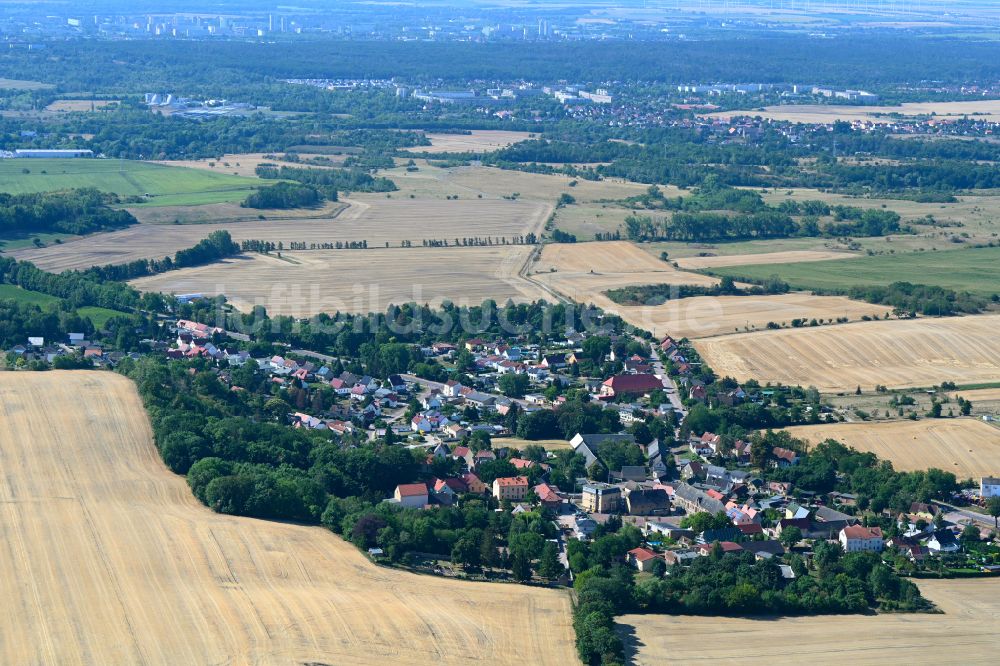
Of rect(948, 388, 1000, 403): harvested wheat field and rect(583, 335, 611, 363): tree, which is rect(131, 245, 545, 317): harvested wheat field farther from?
rect(948, 388, 1000, 403): harvested wheat field

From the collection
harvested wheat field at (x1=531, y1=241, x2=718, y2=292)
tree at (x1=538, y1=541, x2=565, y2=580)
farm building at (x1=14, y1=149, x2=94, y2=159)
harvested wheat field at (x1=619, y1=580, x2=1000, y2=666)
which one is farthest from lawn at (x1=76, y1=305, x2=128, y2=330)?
farm building at (x1=14, y1=149, x2=94, y2=159)

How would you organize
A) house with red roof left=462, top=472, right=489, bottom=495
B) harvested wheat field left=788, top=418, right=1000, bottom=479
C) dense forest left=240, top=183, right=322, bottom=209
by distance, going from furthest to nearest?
1. dense forest left=240, top=183, right=322, bottom=209
2. harvested wheat field left=788, top=418, right=1000, bottom=479
3. house with red roof left=462, top=472, right=489, bottom=495

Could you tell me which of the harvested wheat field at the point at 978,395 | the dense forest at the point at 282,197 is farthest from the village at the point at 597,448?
the dense forest at the point at 282,197

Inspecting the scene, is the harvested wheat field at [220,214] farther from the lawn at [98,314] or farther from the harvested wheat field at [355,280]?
the lawn at [98,314]

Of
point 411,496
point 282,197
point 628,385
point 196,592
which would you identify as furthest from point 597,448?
point 282,197

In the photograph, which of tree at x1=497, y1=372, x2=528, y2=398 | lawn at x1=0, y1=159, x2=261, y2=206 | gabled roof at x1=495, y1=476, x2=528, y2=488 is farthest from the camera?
lawn at x1=0, y1=159, x2=261, y2=206

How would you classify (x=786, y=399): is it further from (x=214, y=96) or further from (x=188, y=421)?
(x=214, y=96)

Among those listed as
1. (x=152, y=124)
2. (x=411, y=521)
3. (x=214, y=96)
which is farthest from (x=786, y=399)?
(x=214, y=96)
